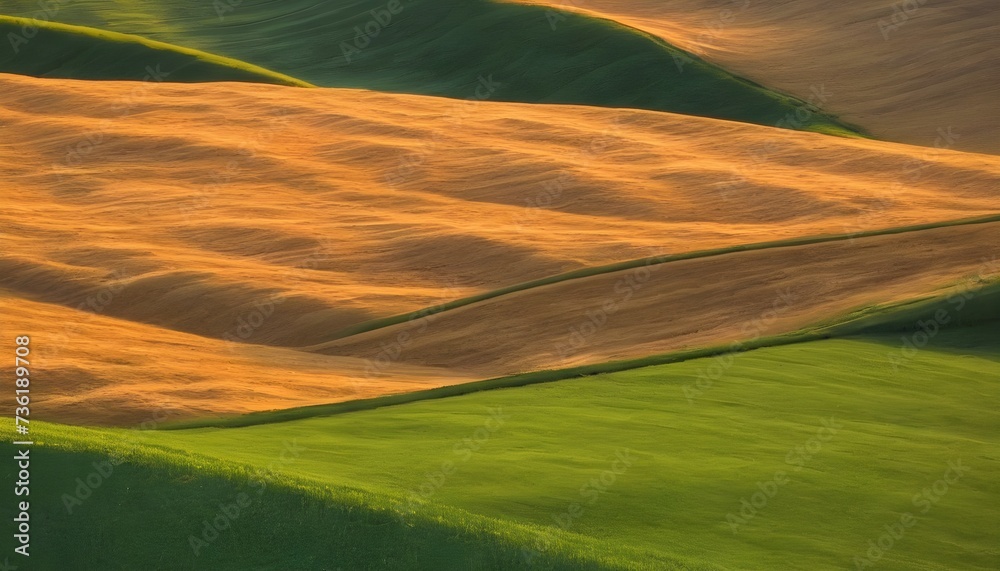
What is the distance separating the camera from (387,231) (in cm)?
2369

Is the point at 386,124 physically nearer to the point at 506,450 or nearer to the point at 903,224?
the point at 903,224

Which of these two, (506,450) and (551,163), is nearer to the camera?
(506,450)

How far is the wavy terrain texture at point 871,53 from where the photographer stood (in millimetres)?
38062

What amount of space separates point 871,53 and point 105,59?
28666mm

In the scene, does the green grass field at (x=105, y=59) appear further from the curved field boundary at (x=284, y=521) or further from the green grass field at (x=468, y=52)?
the curved field boundary at (x=284, y=521)

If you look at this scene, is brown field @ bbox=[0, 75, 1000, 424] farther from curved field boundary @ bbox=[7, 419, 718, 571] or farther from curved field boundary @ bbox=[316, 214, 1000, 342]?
curved field boundary @ bbox=[7, 419, 718, 571]

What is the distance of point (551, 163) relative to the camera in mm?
27609

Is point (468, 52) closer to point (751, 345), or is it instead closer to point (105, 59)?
point (105, 59)

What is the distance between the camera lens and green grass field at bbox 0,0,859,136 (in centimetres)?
4094

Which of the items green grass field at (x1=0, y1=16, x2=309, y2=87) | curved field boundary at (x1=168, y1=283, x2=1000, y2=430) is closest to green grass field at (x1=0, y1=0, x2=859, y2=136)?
green grass field at (x1=0, y1=16, x2=309, y2=87)

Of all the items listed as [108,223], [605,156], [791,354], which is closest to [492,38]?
[605,156]

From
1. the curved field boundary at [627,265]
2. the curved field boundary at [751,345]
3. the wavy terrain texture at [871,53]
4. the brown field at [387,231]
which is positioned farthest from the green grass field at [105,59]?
the curved field boundary at [751,345]

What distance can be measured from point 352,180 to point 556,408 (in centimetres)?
1614

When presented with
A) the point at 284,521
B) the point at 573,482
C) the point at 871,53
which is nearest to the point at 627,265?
the point at 573,482
